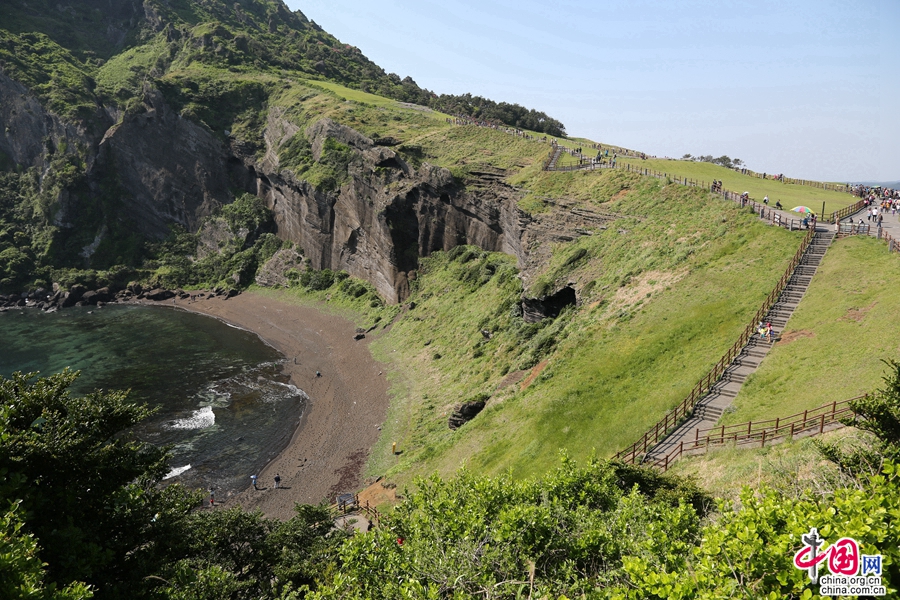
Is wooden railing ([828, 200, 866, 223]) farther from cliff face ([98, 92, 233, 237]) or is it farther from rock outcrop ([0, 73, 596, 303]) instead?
cliff face ([98, 92, 233, 237])

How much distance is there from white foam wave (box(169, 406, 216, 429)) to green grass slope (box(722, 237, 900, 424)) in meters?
47.7

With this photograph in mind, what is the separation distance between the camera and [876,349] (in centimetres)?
2459

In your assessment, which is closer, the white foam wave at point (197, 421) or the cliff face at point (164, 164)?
the white foam wave at point (197, 421)

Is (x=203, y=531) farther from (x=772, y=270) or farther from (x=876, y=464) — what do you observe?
(x=772, y=270)

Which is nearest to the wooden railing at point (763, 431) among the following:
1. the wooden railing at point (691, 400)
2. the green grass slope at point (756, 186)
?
the wooden railing at point (691, 400)

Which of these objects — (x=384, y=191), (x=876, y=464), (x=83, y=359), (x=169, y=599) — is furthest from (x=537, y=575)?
(x=83, y=359)

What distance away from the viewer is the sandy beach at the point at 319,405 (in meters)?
40.7

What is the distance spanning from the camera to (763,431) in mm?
21891

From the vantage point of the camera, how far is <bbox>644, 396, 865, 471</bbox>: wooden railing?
20.9 m

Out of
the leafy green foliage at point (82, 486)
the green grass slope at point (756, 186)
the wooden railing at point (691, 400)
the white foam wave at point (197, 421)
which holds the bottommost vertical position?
the white foam wave at point (197, 421)

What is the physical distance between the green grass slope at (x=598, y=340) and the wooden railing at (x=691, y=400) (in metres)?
0.73

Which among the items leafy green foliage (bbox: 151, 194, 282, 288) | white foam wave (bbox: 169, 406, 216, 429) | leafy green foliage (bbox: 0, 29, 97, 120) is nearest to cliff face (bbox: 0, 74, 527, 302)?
leafy green foliage (bbox: 0, 29, 97, 120)

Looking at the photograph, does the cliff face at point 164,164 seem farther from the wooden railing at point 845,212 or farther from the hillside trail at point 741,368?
the hillside trail at point 741,368

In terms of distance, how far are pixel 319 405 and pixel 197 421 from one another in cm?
1233
